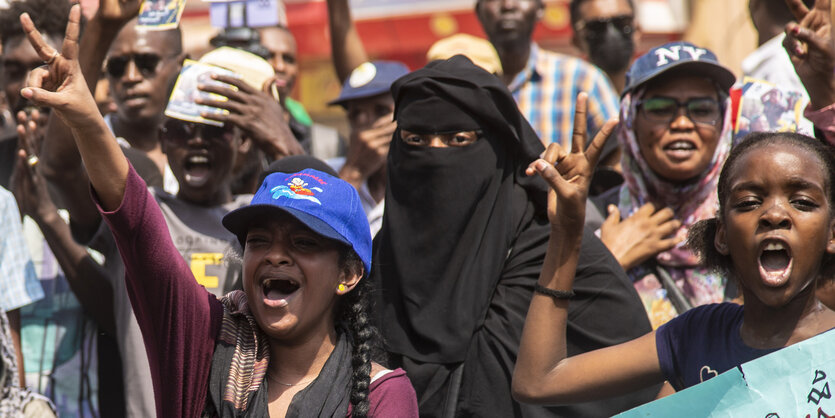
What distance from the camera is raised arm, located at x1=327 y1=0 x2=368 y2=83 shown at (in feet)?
22.2

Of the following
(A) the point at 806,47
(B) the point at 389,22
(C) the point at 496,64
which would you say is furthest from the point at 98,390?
(B) the point at 389,22

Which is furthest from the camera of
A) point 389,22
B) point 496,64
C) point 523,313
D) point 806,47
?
point 389,22

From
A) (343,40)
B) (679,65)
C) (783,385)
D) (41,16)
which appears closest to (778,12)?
(679,65)

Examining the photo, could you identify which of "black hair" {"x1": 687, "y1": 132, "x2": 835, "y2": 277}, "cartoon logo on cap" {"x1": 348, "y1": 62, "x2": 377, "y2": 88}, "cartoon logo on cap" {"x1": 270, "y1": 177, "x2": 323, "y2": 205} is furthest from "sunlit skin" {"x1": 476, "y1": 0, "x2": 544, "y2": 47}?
"cartoon logo on cap" {"x1": 270, "y1": 177, "x2": 323, "y2": 205}

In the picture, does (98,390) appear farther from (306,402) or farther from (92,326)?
(306,402)

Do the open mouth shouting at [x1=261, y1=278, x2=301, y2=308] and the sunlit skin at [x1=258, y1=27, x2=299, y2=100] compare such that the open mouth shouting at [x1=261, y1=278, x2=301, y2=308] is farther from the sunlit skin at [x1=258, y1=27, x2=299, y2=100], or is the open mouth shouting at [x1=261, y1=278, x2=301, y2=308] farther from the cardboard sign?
the sunlit skin at [x1=258, y1=27, x2=299, y2=100]

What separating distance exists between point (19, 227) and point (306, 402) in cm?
227

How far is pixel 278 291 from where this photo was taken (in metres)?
3.21

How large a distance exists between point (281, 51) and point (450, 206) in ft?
10.5

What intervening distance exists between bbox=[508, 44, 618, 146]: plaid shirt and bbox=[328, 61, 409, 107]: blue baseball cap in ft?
3.33

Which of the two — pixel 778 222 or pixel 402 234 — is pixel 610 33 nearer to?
pixel 402 234

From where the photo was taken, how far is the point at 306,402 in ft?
10.1

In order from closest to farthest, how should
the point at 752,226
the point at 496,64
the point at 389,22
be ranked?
the point at 752,226
the point at 496,64
the point at 389,22

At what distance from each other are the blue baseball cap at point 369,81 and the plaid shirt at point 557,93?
40.0 inches
